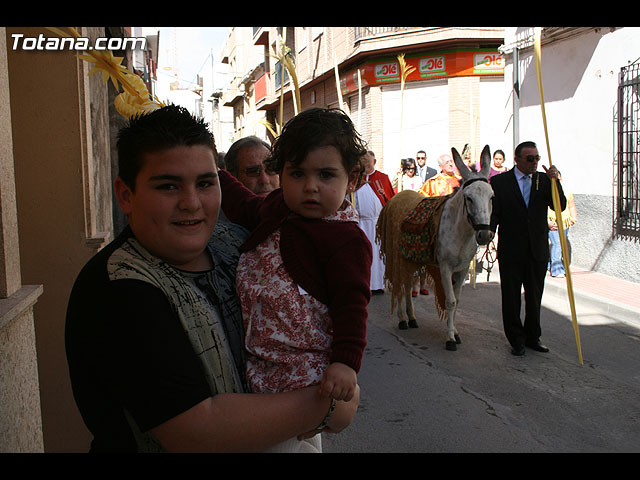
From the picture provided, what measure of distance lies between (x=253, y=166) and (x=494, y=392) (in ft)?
9.82

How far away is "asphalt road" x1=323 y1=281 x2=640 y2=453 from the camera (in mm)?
4109

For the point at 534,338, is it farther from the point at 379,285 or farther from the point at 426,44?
the point at 426,44

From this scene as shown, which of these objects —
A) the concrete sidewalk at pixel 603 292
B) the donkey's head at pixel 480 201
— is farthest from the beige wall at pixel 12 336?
the concrete sidewalk at pixel 603 292

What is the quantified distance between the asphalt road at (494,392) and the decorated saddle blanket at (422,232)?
3.13ft

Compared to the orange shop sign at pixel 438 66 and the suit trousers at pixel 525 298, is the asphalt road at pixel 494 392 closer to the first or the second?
the suit trousers at pixel 525 298

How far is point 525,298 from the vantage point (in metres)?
6.23

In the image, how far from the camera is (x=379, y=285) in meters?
9.26

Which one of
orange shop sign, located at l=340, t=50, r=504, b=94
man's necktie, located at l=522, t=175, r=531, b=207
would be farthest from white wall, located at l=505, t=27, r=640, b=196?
orange shop sign, located at l=340, t=50, r=504, b=94

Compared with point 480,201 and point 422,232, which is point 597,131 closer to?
→ point 422,232

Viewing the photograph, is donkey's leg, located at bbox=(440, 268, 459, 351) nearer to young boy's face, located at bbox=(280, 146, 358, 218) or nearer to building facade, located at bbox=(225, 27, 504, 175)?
young boy's face, located at bbox=(280, 146, 358, 218)

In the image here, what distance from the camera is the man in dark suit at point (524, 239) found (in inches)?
243

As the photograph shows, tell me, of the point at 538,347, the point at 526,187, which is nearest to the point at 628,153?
the point at 526,187

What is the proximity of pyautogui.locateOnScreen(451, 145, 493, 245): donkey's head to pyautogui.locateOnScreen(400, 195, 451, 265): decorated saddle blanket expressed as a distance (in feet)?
2.21
